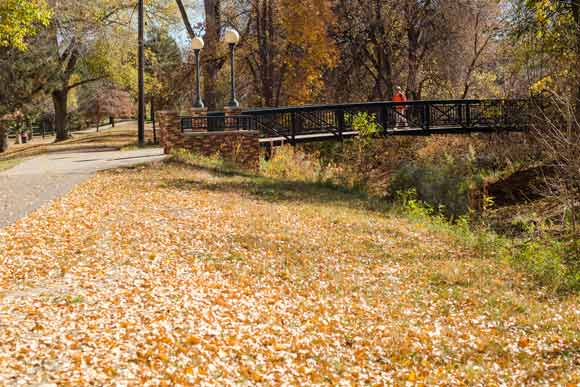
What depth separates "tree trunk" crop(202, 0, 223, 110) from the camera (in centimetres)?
2973

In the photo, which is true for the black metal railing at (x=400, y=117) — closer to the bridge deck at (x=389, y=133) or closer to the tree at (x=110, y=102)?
the bridge deck at (x=389, y=133)

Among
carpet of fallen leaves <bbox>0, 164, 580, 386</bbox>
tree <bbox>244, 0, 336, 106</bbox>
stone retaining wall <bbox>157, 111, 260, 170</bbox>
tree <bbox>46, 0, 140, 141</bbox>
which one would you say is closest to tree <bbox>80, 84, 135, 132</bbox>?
tree <bbox>46, 0, 140, 141</bbox>

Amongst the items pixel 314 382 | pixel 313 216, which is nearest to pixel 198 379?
pixel 314 382

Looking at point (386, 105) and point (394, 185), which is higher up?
point (386, 105)

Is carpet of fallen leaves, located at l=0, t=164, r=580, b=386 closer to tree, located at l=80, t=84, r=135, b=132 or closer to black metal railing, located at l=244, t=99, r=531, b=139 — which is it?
black metal railing, located at l=244, t=99, r=531, b=139

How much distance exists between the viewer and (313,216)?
12.9 meters

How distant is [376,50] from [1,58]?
1783 cm

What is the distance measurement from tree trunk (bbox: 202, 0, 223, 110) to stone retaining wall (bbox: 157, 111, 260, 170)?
11.0 m

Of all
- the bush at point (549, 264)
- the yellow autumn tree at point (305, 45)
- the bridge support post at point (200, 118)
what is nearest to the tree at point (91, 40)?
the yellow autumn tree at point (305, 45)

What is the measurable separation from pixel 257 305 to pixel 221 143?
13.0m

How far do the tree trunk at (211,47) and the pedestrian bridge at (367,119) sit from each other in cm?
845

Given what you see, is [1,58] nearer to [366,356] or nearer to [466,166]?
[466,166]

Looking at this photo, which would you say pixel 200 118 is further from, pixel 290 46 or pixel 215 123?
pixel 290 46

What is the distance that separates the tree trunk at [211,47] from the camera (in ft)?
97.6
